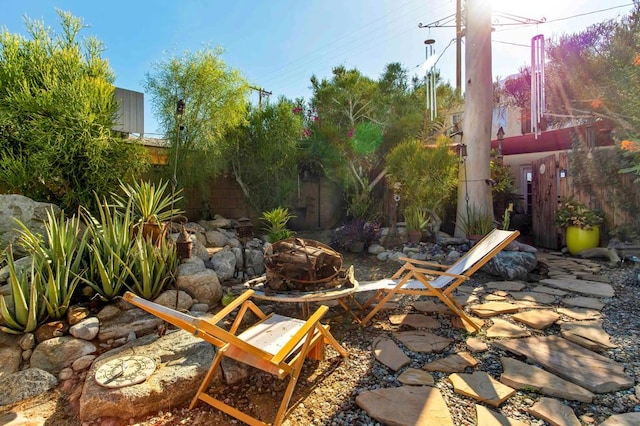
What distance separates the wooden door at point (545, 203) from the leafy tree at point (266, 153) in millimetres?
4805

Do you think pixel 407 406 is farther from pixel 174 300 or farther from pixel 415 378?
pixel 174 300

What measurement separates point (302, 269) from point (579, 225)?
5.06m

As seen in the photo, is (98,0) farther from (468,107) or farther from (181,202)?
(468,107)

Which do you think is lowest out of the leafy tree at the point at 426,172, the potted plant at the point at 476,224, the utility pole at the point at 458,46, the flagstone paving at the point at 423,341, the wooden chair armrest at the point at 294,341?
the flagstone paving at the point at 423,341

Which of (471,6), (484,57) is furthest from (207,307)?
(471,6)

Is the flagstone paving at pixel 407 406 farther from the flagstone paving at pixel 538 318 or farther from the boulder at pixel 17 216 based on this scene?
the boulder at pixel 17 216

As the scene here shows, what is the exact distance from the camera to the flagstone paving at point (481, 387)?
186 centimetres

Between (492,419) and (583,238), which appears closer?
(492,419)

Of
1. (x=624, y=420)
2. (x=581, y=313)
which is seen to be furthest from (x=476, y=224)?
(x=624, y=420)

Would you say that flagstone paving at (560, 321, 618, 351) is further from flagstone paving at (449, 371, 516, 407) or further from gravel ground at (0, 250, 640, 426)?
flagstone paving at (449, 371, 516, 407)

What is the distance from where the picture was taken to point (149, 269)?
2918 millimetres

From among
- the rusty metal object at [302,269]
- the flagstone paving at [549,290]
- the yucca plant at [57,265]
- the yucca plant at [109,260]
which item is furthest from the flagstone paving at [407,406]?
the flagstone paving at [549,290]

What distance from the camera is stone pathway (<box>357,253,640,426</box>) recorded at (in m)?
1.78

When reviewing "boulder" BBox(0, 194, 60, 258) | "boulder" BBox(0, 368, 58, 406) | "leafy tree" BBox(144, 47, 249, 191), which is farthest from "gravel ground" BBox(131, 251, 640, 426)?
"leafy tree" BBox(144, 47, 249, 191)
